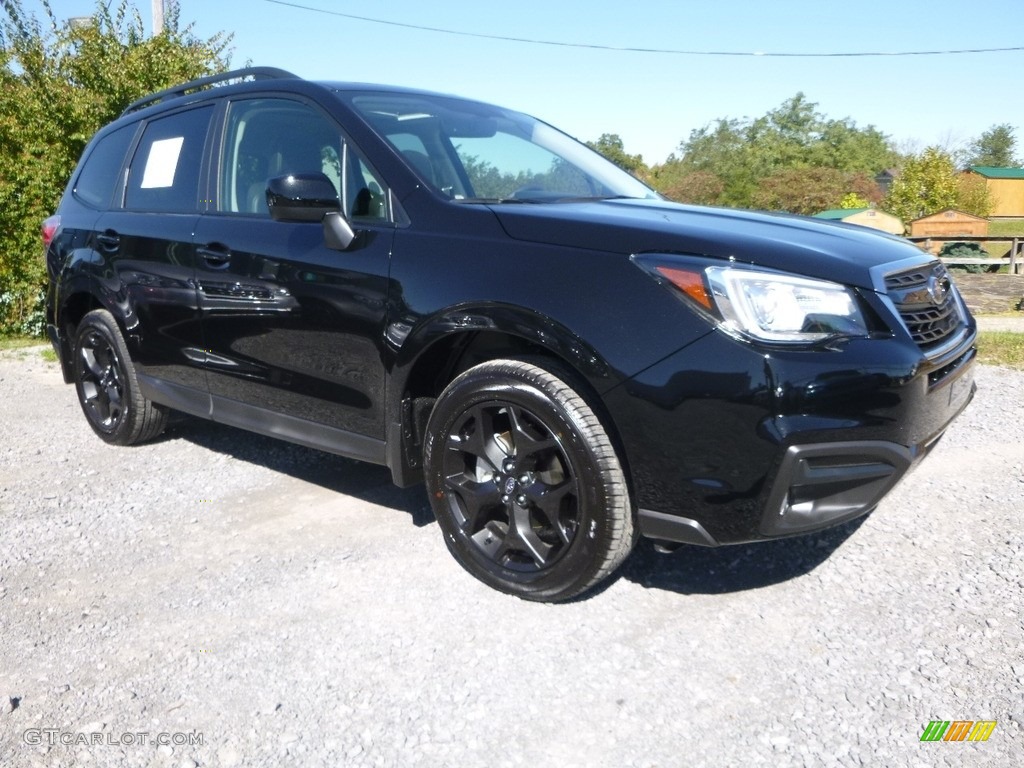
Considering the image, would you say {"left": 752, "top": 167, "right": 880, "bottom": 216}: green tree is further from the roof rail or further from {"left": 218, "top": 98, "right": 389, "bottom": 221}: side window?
{"left": 218, "top": 98, "right": 389, "bottom": 221}: side window

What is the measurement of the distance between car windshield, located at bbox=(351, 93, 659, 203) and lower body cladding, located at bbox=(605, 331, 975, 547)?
3.84 feet

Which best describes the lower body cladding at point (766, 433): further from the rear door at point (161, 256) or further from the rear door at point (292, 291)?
the rear door at point (161, 256)

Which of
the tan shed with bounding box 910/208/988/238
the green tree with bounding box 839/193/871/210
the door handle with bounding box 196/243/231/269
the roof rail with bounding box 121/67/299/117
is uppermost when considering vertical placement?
the roof rail with bounding box 121/67/299/117

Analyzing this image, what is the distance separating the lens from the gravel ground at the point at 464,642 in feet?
7.56

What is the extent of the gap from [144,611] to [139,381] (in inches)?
75.5

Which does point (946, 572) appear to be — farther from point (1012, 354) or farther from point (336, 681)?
point (1012, 354)

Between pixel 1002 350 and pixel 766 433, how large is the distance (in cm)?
608

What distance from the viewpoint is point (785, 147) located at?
77.9m

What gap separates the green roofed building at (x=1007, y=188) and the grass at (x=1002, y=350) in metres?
77.3

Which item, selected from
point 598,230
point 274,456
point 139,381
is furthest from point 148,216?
point 598,230

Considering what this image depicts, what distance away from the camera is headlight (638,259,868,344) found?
251cm

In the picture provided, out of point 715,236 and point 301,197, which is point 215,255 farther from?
point 715,236

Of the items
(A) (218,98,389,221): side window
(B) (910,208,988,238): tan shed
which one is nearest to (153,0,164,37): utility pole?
(A) (218,98,389,221): side window

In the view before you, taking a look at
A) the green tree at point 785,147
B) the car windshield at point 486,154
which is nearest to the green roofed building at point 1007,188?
the green tree at point 785,147
